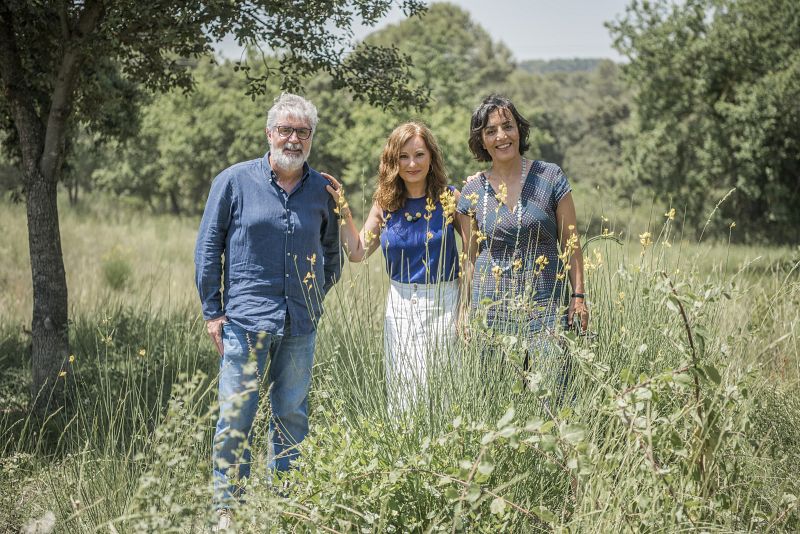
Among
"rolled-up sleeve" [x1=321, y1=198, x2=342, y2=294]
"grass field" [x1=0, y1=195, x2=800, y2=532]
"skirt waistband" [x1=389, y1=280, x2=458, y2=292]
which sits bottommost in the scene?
"grass field" [x1=0, y1=195, x2=800, y2=532]

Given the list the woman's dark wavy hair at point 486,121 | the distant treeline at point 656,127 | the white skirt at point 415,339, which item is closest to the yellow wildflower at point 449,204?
the white skirt at point 415,339

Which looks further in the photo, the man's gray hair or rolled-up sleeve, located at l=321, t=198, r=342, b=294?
rolled-up sleeve, located at l=321, t=198, r=342, b=294

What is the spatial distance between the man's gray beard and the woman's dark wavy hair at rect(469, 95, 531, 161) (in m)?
0.98

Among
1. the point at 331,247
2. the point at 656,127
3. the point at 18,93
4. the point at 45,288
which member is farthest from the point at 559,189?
the point at 656,127

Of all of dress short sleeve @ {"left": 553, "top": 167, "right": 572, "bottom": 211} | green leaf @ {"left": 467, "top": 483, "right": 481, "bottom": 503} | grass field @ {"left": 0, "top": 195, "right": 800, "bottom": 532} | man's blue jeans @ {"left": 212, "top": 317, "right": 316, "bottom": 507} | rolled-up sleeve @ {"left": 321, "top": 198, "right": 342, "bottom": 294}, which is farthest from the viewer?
rolled-up sleeve @ {"left": 321, "top": 198, "right": 342, "bottom": 294}

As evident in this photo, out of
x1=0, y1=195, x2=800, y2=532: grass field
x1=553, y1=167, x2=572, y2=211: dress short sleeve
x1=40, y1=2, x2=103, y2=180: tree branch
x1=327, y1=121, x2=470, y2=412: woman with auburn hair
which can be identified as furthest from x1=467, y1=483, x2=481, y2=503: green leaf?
x1=40, y1=2, x2=103, y2=180: tree branch

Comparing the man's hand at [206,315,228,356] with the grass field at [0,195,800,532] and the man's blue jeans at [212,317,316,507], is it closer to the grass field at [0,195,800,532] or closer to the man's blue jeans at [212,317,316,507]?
the man's blue jeans at [212,317,316,507]

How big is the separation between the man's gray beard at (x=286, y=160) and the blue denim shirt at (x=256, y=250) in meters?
0.10

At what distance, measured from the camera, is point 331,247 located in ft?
14.3

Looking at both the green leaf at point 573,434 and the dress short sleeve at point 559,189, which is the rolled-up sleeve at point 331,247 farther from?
the green leaf at point 573,434

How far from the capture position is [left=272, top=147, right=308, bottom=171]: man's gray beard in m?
3.90

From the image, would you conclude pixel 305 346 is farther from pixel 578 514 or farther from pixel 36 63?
pixel 36 63

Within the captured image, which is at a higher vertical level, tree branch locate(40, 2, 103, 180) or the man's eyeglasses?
tree branch locate(40, 2, 103, 180)

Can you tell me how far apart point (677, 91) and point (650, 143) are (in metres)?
1.38
